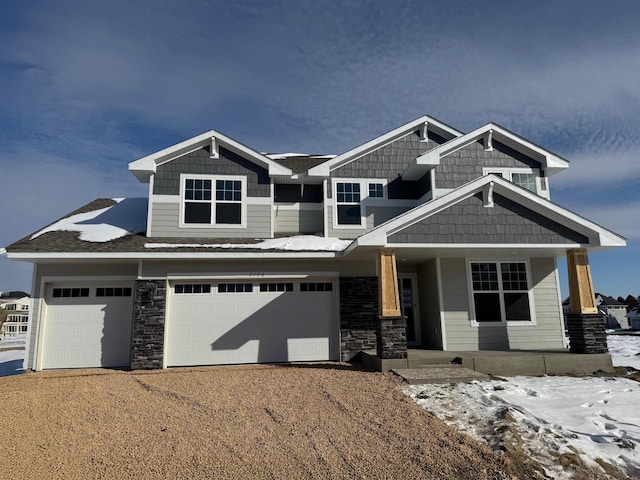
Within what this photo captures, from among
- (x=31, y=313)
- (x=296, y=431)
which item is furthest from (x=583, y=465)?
(x=31, y=313)

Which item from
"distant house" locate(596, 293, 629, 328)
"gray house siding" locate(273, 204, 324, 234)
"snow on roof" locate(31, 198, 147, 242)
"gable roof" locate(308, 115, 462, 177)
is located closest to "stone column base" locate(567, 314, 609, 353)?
"gable roof" locate(308, 115, 462, 177)

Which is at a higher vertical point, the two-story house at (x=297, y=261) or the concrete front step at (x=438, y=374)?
the two-story house at (x=297, y=261)

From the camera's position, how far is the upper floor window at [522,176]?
12.6 m

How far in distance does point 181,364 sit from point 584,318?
9.77 m

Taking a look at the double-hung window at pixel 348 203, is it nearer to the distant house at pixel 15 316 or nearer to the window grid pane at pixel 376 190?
the window grid pane at pixel 376 190

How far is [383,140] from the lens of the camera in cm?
1299

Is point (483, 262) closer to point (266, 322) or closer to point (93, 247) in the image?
point (266, 322)

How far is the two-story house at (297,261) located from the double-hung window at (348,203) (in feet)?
0.16

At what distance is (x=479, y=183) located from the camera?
9438 millimetres

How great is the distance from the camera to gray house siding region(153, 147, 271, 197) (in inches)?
458

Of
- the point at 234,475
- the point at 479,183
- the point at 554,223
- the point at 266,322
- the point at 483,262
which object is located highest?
the point at 479,183

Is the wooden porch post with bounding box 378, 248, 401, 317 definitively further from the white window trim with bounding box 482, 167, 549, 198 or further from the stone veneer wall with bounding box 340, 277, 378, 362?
the white window trim with bounding box 482, 167, 549, 198

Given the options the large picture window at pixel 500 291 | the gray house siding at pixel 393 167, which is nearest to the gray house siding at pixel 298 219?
the gray house siding at pixel 393 167

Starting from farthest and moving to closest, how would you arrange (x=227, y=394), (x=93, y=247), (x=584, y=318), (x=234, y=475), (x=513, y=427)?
(x=93, y=247) → (x=584, y=318) → (x=227, y=394) → (x=513, y=427) → (x=234, y=475)
